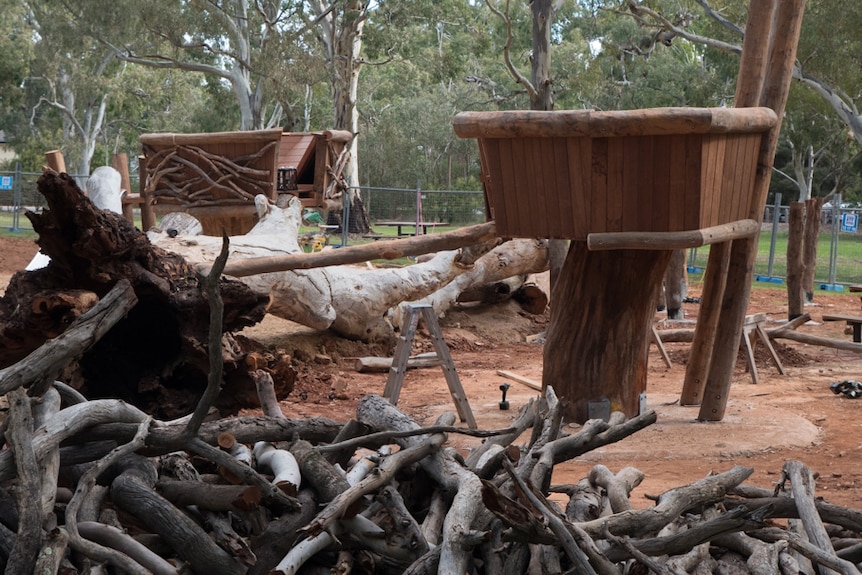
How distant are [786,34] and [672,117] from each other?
2028 mm

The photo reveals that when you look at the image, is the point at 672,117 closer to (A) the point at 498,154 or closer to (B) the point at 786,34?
(A) the point at 498,154

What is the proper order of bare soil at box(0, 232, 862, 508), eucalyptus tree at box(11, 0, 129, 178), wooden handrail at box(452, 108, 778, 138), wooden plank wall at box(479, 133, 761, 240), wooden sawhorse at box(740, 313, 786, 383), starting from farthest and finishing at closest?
eucalyptus tree at box(11, 0, 129, 178)
wooden sawhorse at box(740, 313, 786, 383)
bare soil at box(0, 232, 862, 508)
wooden plank wall at box(479, 133, 761, 240)
wooden handrail at box(452, 108, 778, 138)

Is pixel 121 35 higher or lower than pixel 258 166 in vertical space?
higher

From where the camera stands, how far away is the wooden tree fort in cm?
639

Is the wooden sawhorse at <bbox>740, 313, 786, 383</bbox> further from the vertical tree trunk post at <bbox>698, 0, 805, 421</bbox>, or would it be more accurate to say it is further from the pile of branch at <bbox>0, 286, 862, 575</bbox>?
the pile of branch at <bbox>0, 286, 862, 575</bbox>

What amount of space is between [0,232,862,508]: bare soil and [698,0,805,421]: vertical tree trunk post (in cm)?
40

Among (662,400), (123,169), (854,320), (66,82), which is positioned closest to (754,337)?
(854,320)

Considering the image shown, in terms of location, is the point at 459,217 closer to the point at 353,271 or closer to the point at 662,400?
the point at 353,271

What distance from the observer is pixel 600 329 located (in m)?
7.61

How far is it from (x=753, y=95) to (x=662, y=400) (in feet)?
9.20

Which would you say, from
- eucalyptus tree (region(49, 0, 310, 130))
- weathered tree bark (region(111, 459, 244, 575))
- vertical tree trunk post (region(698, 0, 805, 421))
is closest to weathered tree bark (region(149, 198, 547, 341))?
vertical tree trunk post (region(698, 0, 805, 421))

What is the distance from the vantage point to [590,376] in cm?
766

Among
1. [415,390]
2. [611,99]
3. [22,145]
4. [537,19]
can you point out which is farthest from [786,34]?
[22,145]

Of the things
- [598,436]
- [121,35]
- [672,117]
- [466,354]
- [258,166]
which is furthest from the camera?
[121,35]
